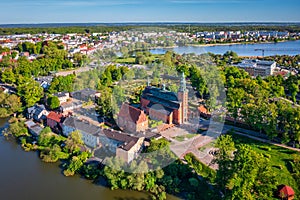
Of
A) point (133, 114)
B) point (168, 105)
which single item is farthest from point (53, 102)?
point (168, 105)

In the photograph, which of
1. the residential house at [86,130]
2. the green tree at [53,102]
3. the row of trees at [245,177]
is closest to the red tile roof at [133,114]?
the residential house at [86,130]

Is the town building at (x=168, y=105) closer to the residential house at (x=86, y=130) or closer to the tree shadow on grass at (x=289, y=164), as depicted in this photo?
the residential house at (x=86, y=130)

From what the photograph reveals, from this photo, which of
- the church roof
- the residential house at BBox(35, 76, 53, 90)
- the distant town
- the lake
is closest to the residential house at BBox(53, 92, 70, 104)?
the distant town

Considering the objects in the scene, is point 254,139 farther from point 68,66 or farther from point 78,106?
point 68,66

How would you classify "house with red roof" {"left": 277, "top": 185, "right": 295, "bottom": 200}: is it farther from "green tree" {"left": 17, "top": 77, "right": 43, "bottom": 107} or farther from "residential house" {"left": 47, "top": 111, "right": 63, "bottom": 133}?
"green tree" {"left": 17, "top": 77, "right": 43, "bottom": 107}

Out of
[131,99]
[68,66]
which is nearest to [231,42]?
[68,66]

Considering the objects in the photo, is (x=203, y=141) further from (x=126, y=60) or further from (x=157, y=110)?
(x=126, y=60)
